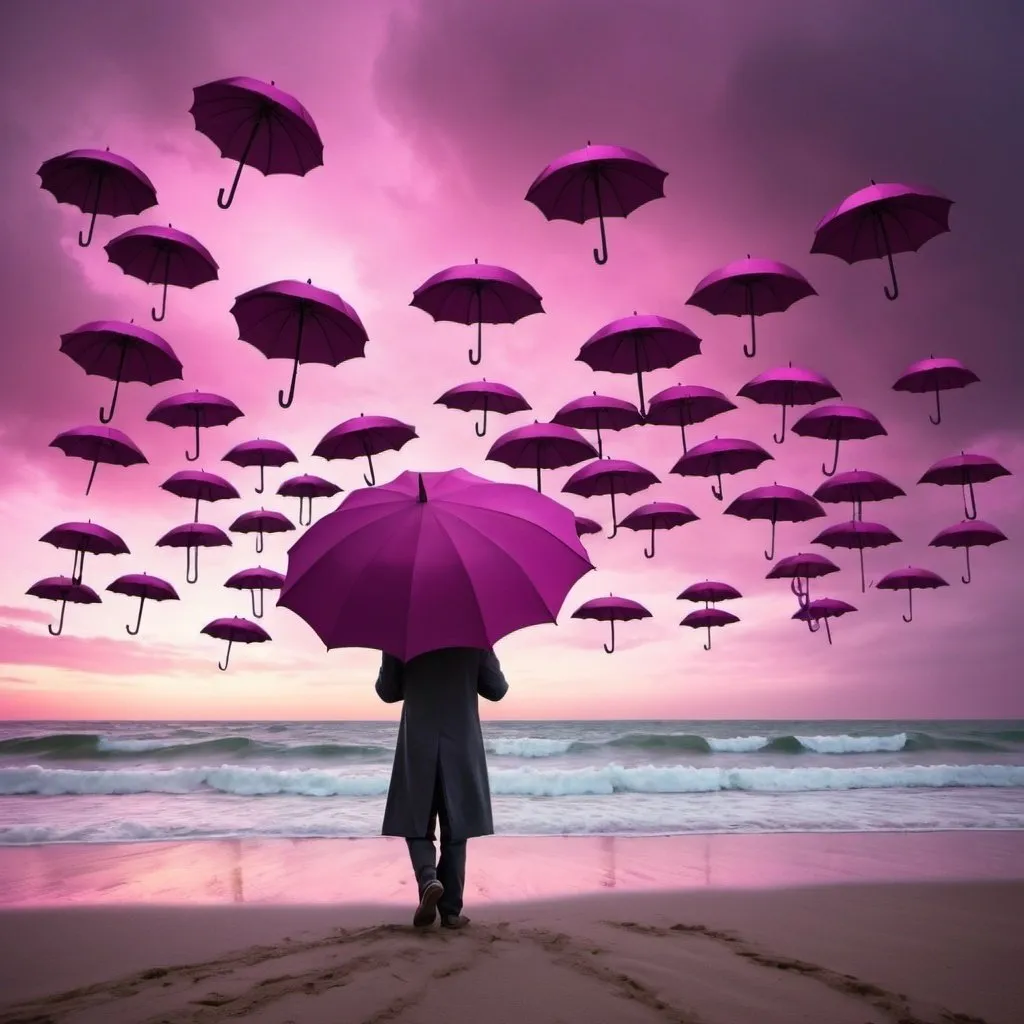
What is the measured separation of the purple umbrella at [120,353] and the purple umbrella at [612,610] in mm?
6798

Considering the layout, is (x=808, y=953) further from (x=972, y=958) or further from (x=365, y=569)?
(x=365, y=569)

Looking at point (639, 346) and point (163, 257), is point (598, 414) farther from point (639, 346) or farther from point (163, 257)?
point (163, 257)

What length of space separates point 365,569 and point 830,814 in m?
9.80

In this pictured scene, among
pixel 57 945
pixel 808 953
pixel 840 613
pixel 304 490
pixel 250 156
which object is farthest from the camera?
pixel 840 613

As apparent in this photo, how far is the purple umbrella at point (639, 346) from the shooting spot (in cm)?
805

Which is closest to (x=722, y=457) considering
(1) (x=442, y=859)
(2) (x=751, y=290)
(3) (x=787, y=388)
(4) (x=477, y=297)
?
(3) (x=787, y=388)

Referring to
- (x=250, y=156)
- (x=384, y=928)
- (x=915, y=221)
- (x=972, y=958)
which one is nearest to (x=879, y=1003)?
(x=972, y=958)

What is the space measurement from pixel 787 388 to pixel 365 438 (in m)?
4.87

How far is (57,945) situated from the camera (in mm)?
5309

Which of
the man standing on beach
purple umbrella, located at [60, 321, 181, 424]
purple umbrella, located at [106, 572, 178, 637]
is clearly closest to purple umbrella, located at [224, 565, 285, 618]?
purple umbrella, located at [106, 572, 178, 637]

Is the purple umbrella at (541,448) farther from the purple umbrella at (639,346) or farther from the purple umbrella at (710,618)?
the purple umbrella at (710,618)

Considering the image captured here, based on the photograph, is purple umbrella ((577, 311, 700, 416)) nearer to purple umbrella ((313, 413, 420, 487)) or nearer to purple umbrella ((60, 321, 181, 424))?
purple umbrella ((313, 413, 420, 487))

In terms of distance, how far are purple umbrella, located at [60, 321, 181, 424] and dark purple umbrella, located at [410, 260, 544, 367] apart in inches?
105

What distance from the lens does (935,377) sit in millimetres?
9211
